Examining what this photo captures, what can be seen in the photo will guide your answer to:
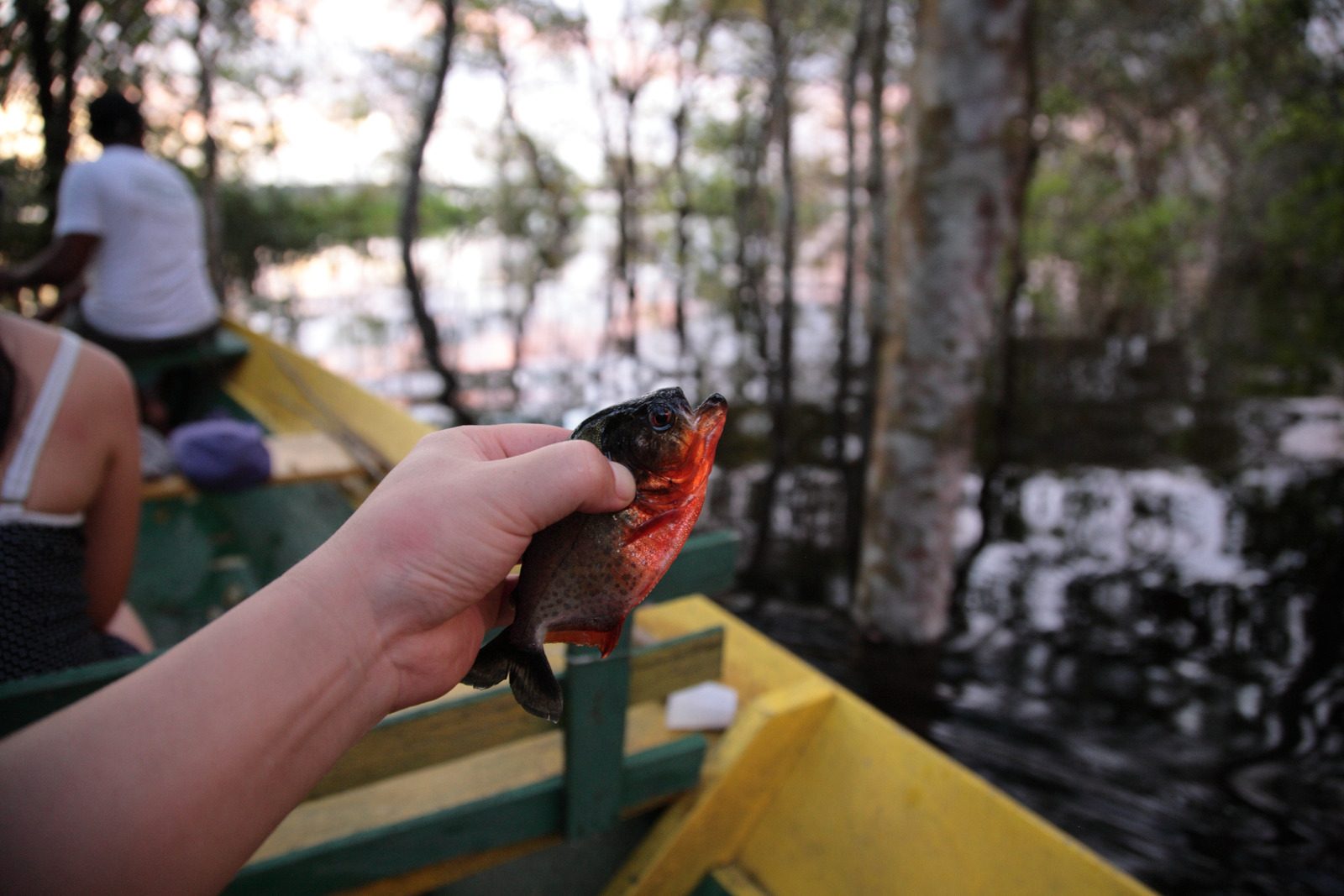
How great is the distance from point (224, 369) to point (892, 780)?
6.43m

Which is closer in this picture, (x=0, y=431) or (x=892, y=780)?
(x=0, y=431)

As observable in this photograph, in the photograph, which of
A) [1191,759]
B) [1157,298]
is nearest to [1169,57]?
[1157,298]

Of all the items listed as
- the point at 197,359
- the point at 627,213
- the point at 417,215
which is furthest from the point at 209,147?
the point at 197,359

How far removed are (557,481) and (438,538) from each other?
17 centimetres

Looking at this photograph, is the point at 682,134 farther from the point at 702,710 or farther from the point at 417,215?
the point at 702,710

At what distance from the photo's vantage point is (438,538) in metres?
1.10

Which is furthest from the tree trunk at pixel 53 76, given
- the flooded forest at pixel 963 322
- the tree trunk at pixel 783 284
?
the tree trunk at pixel 783 284

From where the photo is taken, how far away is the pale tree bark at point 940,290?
5012 mm

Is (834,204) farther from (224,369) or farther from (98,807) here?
(98,807)

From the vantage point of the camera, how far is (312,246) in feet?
82.6

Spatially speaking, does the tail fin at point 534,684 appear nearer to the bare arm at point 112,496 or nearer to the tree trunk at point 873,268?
the bare arm at point 112,496

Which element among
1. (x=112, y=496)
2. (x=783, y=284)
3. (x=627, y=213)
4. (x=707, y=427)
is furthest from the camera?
(x=627, y=213)

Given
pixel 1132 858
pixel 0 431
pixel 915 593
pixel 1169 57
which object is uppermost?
pixel 1169 57

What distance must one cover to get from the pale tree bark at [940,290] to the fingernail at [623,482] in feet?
14.8
